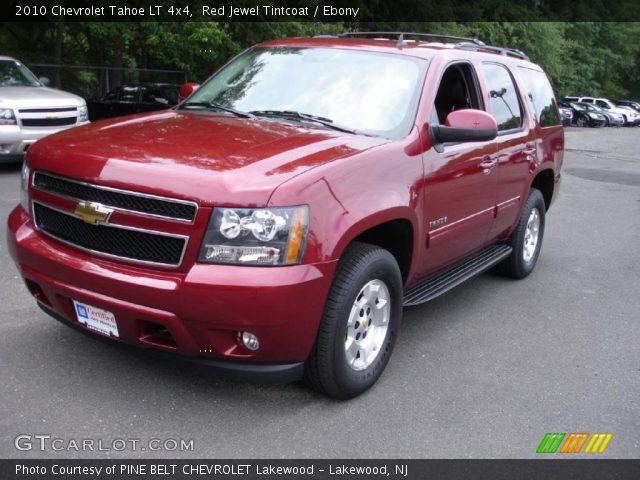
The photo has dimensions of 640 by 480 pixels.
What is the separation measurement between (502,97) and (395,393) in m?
2.71

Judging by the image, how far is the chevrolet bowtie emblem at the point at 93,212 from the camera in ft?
10.3

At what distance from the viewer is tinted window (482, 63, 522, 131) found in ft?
16.7

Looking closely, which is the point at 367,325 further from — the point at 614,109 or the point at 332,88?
the point at 614,109

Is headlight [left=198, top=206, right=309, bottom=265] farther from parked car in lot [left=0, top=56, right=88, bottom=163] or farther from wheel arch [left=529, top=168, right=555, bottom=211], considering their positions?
parked car in lot [left=0, top=56, right=88, bottom=163]

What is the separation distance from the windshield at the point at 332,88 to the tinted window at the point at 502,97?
0.98 m

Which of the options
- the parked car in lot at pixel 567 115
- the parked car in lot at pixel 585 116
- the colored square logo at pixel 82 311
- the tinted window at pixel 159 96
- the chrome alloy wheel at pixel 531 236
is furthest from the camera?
the parked car in lot at pixel 585 116

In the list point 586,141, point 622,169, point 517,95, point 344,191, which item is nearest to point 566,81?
point 586,141

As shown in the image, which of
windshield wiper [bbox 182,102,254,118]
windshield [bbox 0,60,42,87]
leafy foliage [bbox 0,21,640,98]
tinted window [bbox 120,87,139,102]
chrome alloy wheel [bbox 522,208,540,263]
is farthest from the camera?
leafy foliage [bbox 0,21,640,98]

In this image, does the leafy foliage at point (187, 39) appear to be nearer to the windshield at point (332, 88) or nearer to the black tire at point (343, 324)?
the windshield at point (332, 88)

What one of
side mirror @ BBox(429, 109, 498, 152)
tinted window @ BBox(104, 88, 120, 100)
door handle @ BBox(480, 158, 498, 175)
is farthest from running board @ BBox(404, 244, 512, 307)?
tinted window @ BBox(104, 88, 120, 100)

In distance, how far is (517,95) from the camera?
5.59 m

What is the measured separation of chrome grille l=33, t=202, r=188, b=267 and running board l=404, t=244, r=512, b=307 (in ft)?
5.27

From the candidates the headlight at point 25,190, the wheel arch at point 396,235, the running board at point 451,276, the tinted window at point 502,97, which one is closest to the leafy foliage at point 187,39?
the tinted window at point 502,97
